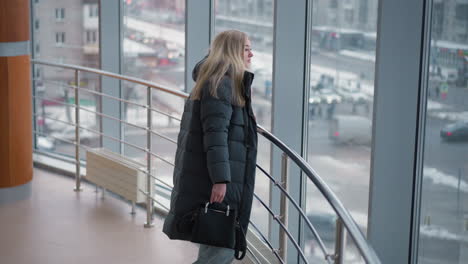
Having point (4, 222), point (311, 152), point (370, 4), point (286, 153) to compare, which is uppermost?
point (370, 4)

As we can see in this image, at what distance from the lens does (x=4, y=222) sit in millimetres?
3520

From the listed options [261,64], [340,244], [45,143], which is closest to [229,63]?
[340,244]

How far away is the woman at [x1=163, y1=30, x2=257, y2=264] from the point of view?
2.09 meters

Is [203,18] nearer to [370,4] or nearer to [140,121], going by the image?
[140,121]

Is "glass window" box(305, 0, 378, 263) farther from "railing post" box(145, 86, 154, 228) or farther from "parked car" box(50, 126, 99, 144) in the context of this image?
"parked car" box(50, 126, 99, 144)

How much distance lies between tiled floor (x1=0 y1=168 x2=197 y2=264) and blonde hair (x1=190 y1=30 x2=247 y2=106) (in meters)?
1.17

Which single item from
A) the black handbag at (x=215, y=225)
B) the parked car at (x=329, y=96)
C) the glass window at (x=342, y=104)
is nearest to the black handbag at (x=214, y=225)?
the black handbag at (x=215, y=225)

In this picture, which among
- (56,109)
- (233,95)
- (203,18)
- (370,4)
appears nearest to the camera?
(233,95)

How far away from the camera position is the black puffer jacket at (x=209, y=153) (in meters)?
2.09

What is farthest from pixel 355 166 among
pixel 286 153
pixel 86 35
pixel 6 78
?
pixel 86 35

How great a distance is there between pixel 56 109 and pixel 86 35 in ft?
2.26

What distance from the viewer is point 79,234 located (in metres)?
3.37

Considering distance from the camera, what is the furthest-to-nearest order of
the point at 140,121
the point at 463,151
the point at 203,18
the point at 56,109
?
the point at 56,109, the point at 140,121, the point at 203,18, the point at 463,151

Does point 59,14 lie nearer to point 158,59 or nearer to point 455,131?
point 158,59
